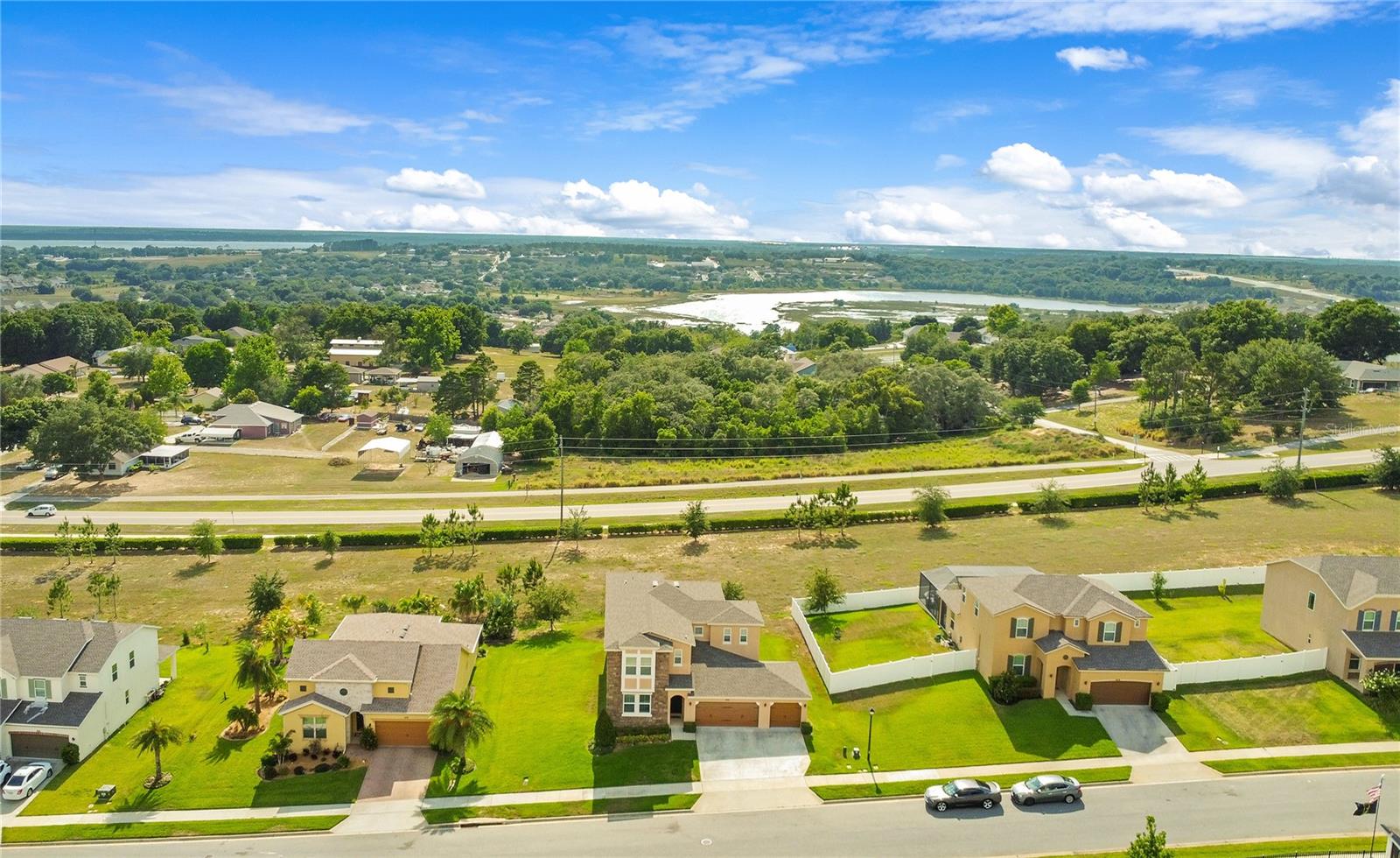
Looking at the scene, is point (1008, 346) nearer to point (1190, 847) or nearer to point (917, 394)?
point (917, 394)

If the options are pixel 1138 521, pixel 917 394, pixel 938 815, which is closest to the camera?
pixel 938 815

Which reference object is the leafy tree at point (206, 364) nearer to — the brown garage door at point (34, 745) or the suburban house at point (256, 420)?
the suburban house at point (256, 420)

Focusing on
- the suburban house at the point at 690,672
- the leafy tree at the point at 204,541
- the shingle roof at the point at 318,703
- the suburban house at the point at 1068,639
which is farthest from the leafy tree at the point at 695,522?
the leafy tree at the point at 204,541

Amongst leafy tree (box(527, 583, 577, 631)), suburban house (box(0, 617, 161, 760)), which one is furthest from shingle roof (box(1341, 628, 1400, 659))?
suburban house (box(0, 617, 161, 760))

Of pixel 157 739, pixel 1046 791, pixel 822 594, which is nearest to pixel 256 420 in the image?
pixel 157 739

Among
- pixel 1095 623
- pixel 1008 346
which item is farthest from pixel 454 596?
pixel 1008 346

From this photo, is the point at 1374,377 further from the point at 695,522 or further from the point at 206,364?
the point at 206,364

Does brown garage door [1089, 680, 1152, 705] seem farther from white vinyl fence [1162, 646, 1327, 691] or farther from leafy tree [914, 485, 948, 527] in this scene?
leafy tree [914, 485, 948, 527]
